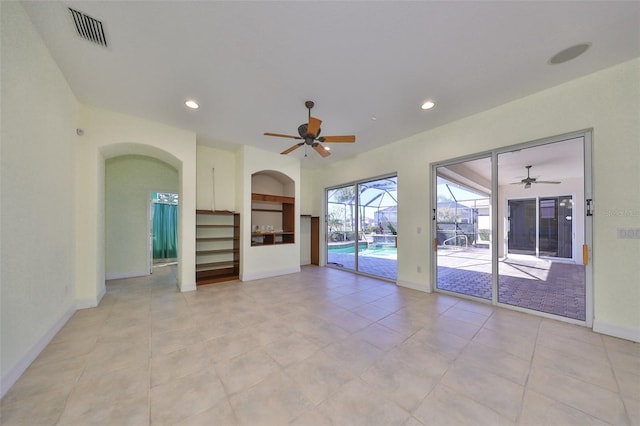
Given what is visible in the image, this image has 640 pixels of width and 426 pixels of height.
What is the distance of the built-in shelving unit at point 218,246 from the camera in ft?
17.3

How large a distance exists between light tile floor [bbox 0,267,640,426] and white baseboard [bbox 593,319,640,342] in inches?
5.7

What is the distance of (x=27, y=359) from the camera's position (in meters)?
2.03

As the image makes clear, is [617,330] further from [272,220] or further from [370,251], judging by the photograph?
[272,220]

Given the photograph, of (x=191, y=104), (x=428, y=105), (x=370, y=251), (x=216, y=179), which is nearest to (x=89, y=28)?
(x=191, y=104)

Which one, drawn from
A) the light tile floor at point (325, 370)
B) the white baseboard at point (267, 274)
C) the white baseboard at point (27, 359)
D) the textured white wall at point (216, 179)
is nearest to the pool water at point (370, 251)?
the white baseboard at point (267, 274)

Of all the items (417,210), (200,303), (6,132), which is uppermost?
(6,132)

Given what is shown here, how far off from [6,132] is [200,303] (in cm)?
291

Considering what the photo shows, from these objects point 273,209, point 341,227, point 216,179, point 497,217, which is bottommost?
point 341,227

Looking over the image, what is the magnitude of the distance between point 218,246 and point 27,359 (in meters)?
3.57

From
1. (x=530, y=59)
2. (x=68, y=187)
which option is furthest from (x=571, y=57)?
(x=68, y=187)

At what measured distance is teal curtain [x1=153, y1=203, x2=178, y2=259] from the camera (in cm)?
753

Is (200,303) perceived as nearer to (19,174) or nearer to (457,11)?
(19,174)

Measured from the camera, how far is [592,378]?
187 centimetres

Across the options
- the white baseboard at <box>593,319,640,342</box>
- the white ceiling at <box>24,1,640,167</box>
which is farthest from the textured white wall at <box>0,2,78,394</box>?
the white baseboard at <box>593,319,640,342</box>
